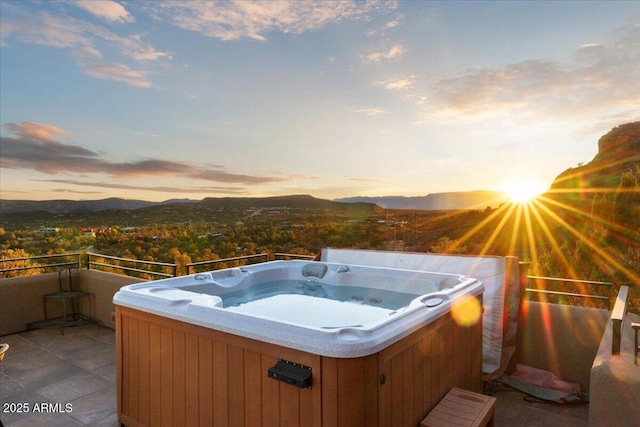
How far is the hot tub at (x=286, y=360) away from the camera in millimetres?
1579

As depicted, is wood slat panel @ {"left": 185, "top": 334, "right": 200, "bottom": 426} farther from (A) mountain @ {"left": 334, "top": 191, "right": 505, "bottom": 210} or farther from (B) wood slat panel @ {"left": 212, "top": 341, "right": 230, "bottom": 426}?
(A) mountain @ {"left": 334, "top": 191, "right": 505, "bottom": 210}

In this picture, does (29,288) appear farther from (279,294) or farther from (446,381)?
(446,381)

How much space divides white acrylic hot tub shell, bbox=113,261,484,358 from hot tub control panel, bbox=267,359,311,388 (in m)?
0.08

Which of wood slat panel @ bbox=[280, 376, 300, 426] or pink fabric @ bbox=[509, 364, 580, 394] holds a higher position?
wood slat panel @ bbox=[280, 376, 300, 426]

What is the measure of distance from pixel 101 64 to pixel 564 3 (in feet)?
16.8

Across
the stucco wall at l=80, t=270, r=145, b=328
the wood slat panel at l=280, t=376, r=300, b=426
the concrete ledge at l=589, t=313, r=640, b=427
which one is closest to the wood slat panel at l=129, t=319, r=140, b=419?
the wood slat panel at l=280, t=376, r=300, b=426

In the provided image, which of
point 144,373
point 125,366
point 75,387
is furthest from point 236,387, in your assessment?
point 75,387

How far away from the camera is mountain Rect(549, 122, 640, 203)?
750 centimetres

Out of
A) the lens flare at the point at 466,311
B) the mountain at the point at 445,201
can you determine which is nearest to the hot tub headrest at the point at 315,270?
the lens flare at the point at 466,311

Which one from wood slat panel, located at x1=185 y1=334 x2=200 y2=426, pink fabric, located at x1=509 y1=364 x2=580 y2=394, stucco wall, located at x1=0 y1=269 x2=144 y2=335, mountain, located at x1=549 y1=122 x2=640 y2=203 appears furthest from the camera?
mountain, located at x1=549 y1=122 x2=640 y2=203

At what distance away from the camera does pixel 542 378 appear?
9.79 ft

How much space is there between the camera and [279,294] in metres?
3.77

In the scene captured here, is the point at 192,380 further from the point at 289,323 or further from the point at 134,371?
Answer: the point at 289,323

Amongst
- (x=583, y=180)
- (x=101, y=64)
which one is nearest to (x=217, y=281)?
(x=101, y=64)
